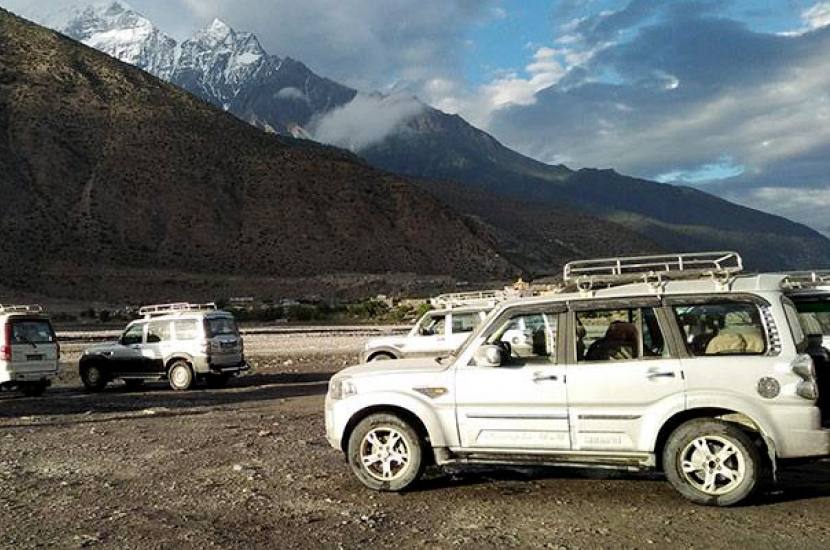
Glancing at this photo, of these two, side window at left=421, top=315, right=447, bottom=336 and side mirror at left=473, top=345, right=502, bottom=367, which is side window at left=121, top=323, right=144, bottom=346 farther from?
side mirror at left=473, top=345, right=502, bottom=367

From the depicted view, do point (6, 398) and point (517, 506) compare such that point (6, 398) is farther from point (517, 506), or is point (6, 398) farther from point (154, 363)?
point (517, 506)

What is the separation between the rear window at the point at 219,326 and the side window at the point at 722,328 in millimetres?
13823

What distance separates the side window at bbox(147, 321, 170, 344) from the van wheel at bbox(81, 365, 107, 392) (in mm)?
1383

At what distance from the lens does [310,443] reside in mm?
10500

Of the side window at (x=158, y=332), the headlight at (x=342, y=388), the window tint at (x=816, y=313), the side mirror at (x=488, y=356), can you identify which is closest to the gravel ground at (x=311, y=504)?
the headlight at (x=342, y=388)

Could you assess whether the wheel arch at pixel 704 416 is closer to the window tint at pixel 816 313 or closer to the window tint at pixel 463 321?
the window tint at pixel 816 313

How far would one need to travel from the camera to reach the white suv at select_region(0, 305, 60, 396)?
55.6 feet

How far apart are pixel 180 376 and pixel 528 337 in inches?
515

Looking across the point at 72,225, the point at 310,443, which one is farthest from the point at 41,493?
the point at 72,225

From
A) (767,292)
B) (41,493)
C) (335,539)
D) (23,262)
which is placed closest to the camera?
(335,539)

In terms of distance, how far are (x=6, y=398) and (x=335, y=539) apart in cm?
1399

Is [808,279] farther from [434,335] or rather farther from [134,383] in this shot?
[134,383]

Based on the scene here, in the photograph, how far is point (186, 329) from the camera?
62.9 ft

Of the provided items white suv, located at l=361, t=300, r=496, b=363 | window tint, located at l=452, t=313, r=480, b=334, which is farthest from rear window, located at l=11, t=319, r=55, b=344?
window tint, located at l=452, t=313, r=480, b=334
